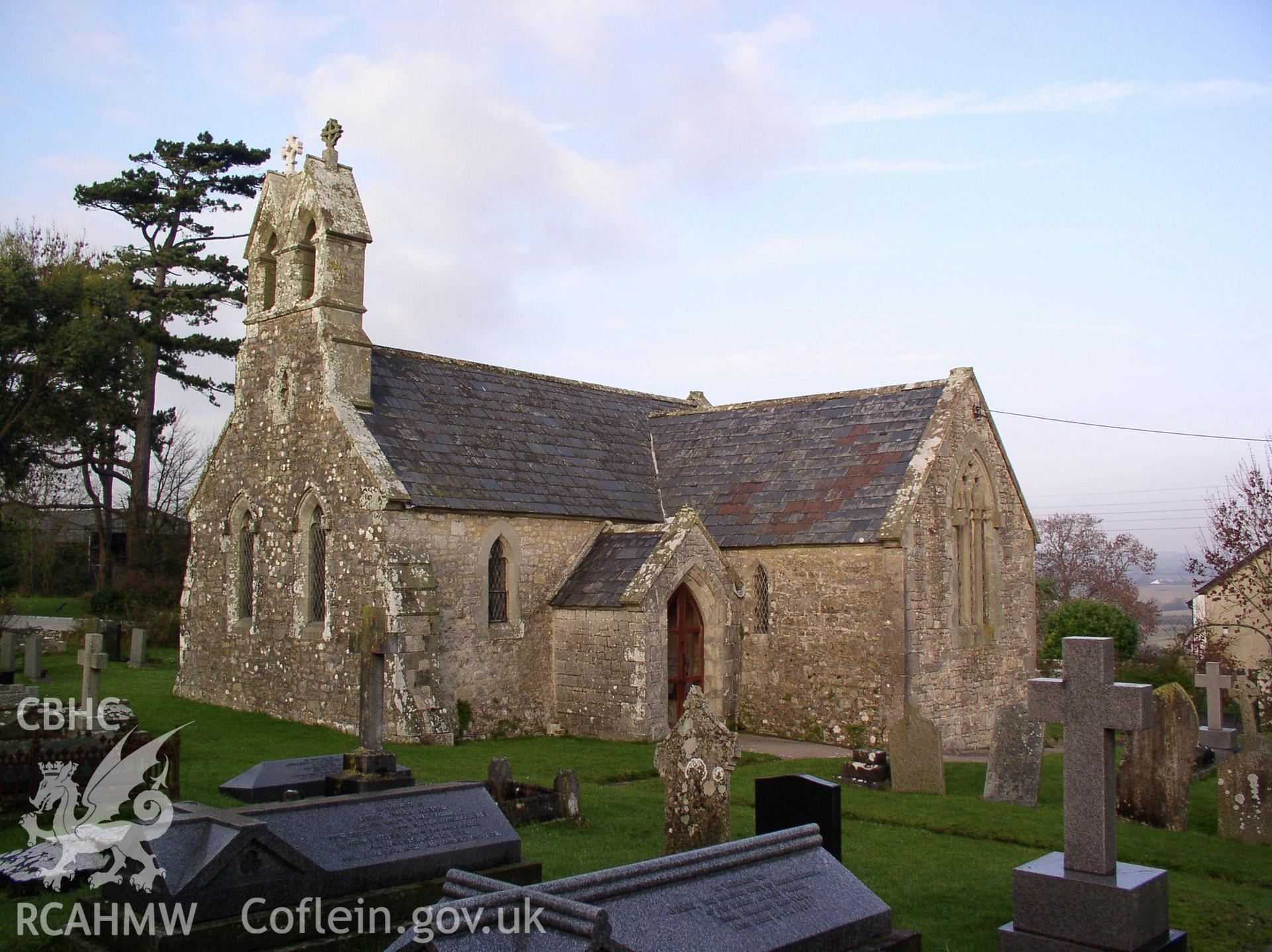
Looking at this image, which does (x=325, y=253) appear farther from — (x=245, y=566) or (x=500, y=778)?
(x=500, y=778)

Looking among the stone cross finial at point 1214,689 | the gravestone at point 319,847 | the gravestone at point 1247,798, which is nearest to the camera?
the gravestone at point 319,847

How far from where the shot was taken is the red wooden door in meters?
20.8

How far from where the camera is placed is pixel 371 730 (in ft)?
39.1

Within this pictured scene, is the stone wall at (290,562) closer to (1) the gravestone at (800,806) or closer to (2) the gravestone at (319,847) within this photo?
(2) the gravestone at (319,847)

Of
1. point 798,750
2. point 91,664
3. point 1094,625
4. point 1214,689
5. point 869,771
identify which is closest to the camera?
point 91,664

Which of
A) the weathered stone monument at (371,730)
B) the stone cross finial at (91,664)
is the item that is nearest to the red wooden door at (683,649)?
the weathered stone monument at (371,730)

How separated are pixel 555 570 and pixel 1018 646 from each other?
34.7ft

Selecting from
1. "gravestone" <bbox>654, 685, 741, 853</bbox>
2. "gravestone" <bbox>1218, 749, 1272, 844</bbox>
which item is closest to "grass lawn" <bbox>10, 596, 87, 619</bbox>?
"gravestone" <bbox>654, 685, 741, 853</bbox>

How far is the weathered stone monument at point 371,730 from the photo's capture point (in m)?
10.8

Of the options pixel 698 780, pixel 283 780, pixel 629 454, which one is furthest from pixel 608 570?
pixel 698 780

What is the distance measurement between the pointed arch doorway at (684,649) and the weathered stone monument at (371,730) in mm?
8851

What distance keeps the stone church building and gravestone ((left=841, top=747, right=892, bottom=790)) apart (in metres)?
3.55

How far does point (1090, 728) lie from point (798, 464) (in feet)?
47.8

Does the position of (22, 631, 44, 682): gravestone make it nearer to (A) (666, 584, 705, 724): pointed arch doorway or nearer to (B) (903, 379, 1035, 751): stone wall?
(A) (666, 584, 705, 724): pointed arch doorway
